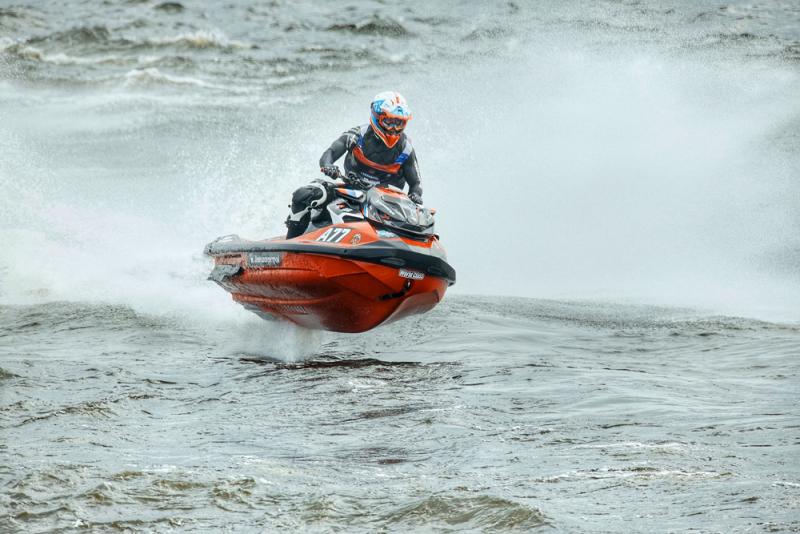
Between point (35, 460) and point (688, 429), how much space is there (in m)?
4.17

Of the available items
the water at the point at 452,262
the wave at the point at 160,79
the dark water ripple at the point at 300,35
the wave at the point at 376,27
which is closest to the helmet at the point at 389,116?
the water at the point at 452,262

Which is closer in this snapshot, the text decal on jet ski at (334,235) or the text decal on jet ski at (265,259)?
the text decal on jet ski at (334,235)

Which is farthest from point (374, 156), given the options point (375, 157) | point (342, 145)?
point (342, 145)

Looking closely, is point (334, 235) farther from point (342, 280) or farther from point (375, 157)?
point (375, 157)

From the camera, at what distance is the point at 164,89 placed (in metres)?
29.5

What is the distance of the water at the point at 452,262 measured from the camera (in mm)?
5746

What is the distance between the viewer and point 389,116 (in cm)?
1066

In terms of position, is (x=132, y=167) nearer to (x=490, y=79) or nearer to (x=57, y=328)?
(x=490, y=79)

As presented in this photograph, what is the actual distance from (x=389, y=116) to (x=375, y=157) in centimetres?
58

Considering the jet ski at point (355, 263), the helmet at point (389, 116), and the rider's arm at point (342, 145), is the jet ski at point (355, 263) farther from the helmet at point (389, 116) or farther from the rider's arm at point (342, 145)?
the helmet at point (389, 116)

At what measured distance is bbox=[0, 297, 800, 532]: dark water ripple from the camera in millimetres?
5312

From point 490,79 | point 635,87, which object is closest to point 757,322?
point 635,87

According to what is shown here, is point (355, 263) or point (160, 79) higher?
point (160, 79)

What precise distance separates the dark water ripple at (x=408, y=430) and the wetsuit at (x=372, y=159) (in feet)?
5.48
